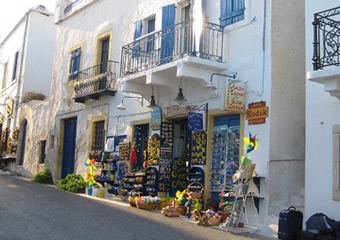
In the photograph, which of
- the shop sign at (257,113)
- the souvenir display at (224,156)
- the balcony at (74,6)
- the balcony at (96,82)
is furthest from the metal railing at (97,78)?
the shop sign at (257,113)

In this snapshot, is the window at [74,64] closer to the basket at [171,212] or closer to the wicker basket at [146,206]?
the wicker basket at [146,206]

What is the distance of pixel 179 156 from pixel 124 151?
2244mm

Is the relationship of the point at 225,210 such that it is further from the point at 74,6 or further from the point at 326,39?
the point at 74,6

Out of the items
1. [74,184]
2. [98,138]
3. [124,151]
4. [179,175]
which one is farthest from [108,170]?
[179,175]

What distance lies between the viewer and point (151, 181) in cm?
1260

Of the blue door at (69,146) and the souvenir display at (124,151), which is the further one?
the blue door at (69,146)

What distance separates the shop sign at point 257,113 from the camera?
960cm

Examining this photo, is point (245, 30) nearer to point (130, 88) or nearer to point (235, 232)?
point (130, 88)

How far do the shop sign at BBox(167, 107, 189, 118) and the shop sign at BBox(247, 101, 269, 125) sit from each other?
7.51 feet

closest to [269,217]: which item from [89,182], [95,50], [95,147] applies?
[89,182]

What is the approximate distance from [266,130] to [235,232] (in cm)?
240

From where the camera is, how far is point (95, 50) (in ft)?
54.8

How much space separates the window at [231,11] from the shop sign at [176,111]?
2.53 metres

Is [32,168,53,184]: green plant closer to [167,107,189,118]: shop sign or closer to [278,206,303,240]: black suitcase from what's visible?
[167,107,189,118]: shop sign
